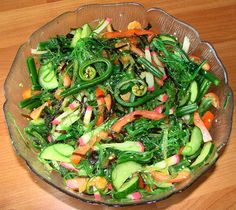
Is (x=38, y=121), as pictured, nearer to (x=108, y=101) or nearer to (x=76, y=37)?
(x=108, y=101)

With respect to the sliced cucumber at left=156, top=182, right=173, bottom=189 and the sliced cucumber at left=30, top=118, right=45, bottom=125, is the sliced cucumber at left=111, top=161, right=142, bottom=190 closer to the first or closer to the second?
the sliced cucumber at left=156, top=182, right=173, bottom=189

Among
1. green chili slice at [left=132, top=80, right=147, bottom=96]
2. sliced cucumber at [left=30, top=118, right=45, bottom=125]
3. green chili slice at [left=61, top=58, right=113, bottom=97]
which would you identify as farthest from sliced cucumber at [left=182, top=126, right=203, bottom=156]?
sliced cucumber at [left=30, top=118, right=45, bottom=125]

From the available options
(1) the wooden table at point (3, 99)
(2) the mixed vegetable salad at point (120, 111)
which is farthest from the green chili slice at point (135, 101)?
(1) the wooden table at point (3, 99)

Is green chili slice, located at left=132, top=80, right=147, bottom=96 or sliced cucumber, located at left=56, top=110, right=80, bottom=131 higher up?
green chili slice, located at left=132, top=80, right=147, bottom=96

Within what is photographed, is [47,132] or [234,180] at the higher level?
[47,132]

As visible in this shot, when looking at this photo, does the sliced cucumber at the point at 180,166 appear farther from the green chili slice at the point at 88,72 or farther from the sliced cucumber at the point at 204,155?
the green chili slice at the point at 88,72

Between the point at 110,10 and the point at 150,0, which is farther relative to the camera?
the point at 150,0

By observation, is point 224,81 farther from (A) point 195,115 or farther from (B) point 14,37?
(B) point 14,37

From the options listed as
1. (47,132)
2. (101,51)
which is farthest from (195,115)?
(47,132)
